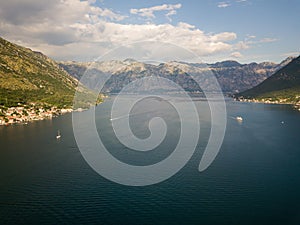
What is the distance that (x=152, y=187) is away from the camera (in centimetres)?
1833

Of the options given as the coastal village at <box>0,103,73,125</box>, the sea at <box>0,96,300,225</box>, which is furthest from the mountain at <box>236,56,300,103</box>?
the coastal village at <box>0,103,73,125</box>

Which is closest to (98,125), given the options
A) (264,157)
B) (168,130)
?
(168,130)

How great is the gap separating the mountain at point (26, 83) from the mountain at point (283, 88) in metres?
59.1

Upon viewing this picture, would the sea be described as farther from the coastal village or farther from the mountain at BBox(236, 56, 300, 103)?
the mountain at BBox(236, 56, 300, 103)

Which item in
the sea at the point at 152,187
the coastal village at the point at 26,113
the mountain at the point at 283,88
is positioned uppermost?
the mountain at the point at 283,88

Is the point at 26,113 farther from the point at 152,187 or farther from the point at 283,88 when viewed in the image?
the point at 283,88

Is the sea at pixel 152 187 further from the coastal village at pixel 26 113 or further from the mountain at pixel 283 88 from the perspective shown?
the mountain at pixel 283 88

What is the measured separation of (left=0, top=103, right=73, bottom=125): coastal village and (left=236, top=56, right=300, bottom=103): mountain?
6312cm

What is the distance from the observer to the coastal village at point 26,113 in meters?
42.8

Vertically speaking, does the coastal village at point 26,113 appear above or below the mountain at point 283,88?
below

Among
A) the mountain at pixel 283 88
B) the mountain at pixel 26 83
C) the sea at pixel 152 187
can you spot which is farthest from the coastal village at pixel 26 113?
the mountain at pixel 283 88

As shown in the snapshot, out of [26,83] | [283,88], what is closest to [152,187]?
[26,83]

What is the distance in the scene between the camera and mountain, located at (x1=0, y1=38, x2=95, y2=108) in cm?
5372

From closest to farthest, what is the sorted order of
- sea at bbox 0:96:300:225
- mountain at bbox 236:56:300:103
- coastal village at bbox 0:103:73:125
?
sea at bbox 0:96:300:225, coastal village at bbox 0:103:73:125, mountain at bbox 236:56:300:103
